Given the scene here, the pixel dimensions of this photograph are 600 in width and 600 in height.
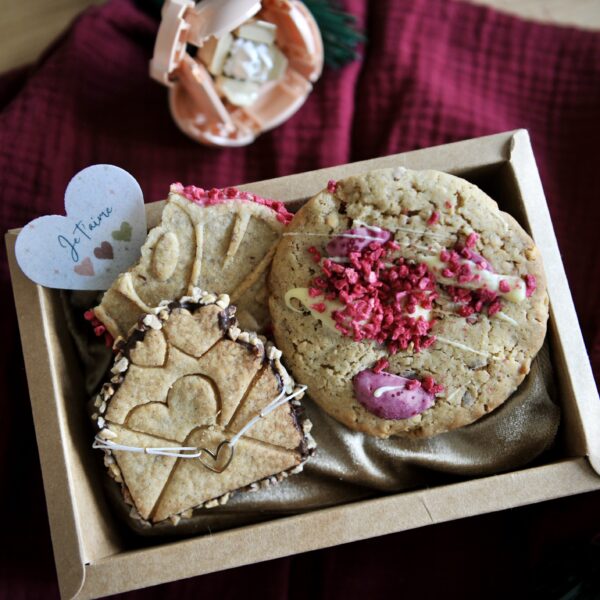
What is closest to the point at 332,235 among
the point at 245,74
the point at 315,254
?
the point at 315,254

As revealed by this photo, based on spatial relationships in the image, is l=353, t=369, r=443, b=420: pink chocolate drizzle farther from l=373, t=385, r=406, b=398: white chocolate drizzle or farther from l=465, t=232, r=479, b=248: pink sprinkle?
l=465, t=232, r=479, b=248: pink sprinkle

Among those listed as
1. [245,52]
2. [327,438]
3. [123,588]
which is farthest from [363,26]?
[123,588]

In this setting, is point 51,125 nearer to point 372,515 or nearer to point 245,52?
point 245,52

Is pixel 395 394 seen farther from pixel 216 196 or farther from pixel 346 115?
pixel 346 115

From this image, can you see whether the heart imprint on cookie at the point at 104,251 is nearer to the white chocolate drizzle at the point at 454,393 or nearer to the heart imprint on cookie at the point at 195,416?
the heart imprint on cookie at the point at 195,416

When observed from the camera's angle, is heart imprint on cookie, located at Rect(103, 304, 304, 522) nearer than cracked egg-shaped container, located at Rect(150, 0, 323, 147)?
Yes

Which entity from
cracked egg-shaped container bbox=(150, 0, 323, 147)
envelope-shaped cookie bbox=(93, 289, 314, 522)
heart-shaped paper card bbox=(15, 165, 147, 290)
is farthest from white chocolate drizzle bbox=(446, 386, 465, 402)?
cracked egg-shaped container bbox=(150, 0, 323, 147)

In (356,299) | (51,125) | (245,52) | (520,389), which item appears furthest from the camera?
(51,125)

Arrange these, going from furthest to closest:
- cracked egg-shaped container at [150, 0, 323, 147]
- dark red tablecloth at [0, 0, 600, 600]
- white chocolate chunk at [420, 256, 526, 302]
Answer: dark red tablecloth at [0, 0, 600, 600]
cracked egg-shaped container at [150, 0, 323, 147]
white chocolate chunk at [420, 256, 526, 302]
